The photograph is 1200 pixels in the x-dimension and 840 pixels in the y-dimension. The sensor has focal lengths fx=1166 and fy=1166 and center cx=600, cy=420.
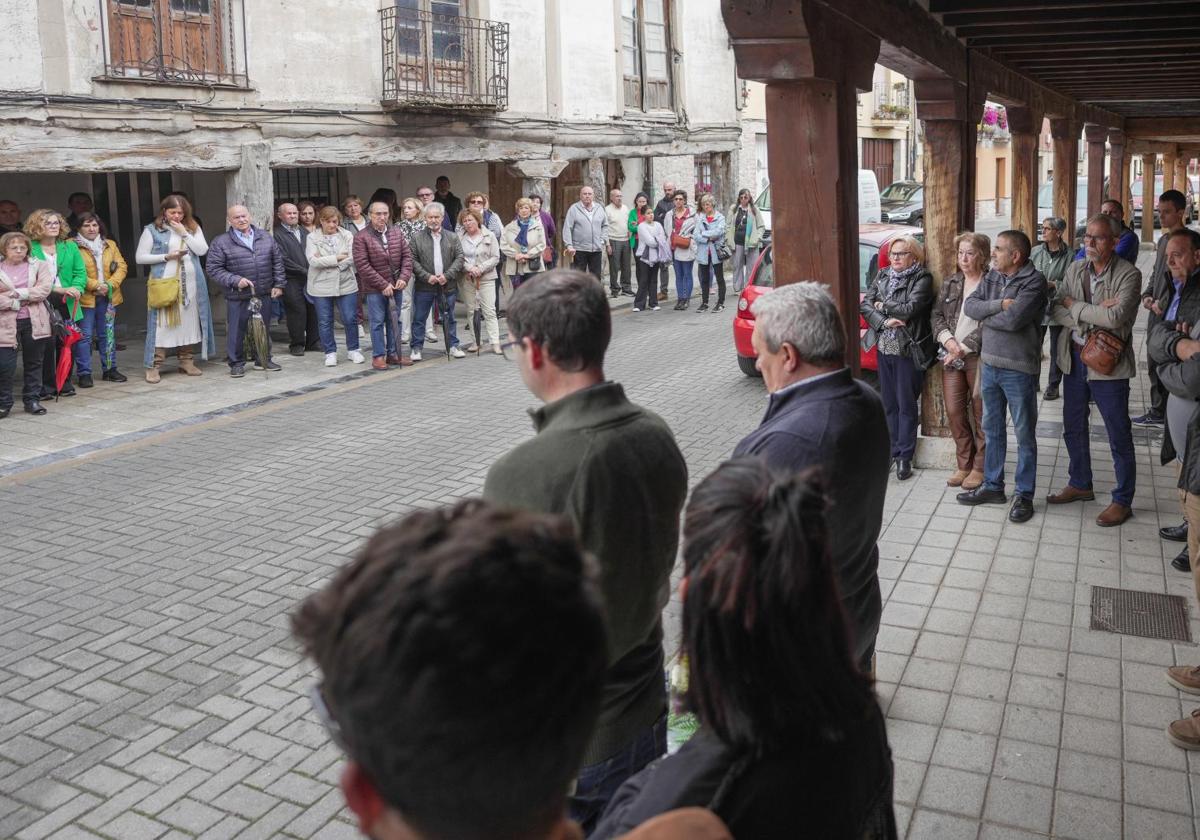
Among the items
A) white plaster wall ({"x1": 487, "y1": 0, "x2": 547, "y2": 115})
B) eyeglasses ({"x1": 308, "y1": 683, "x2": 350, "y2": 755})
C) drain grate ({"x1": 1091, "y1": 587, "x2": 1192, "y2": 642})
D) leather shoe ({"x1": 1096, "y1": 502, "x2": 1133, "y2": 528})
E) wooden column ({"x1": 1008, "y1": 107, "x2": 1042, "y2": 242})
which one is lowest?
drain grate ({"x1": 1091, "y1": 587, "x2": 1192, "y2": 642})

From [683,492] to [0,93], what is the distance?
35.5 ft

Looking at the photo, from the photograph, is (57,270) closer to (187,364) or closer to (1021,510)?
(187,364)

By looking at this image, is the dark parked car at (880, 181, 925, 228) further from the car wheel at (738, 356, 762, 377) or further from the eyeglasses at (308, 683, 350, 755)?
the eyeglasses at (308, 683, 350, 755)

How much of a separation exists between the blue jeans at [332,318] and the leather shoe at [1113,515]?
8.40 meters

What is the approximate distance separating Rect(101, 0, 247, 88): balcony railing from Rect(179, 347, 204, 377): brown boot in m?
2.97

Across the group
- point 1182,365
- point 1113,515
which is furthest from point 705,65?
point 1182,365

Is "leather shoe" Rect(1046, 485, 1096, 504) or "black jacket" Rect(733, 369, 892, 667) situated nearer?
"black jacket" Rect(733, 369, 892, 667)

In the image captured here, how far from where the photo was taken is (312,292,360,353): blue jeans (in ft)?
43.2

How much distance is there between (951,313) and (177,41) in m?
9.63

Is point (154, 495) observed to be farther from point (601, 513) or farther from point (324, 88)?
point (324, 88)

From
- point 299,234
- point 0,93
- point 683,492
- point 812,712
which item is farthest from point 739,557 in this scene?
point 299,234

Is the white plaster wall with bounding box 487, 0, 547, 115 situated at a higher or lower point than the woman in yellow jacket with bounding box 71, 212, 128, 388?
higher

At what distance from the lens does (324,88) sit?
1494cm

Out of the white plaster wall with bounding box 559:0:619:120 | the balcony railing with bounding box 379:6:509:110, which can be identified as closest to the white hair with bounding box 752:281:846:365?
the balcony railing with bounding box 379:6:509:110
